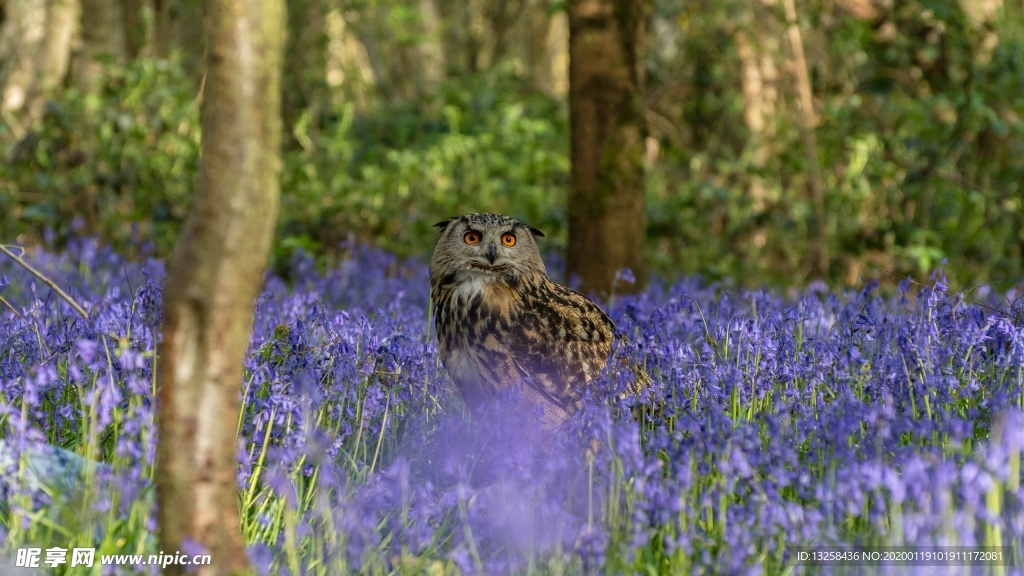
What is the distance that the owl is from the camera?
4.08 meters

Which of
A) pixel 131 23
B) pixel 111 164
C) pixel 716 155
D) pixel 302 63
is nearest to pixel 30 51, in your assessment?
pixel 111 164

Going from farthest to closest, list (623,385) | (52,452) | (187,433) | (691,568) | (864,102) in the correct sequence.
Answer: (864,102)
(623,385)
(52,452)
(691,568)
(187,433)

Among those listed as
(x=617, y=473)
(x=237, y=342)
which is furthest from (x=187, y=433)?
(x=617, y=473)

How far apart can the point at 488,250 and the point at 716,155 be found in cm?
744

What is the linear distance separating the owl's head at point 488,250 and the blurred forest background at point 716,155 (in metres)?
3.03

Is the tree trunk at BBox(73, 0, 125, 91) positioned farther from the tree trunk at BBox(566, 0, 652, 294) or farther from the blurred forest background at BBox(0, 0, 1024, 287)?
the tree trunk at BBox(566, 0, 652, 294)

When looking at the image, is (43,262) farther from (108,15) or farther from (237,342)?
(108,15)

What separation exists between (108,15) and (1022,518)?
1075 centimetres

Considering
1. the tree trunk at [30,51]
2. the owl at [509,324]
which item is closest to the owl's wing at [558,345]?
the owl at [509,324]

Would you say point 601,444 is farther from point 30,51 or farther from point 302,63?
point 302,63

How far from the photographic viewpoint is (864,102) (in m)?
9.87

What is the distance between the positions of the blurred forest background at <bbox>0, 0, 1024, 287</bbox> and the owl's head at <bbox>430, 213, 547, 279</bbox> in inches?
119

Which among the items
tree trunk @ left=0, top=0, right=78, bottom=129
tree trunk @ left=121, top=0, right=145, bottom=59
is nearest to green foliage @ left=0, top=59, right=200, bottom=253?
tree trunk @ left=0, top=0, right=78, bottom=129

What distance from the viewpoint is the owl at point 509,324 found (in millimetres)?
4082
